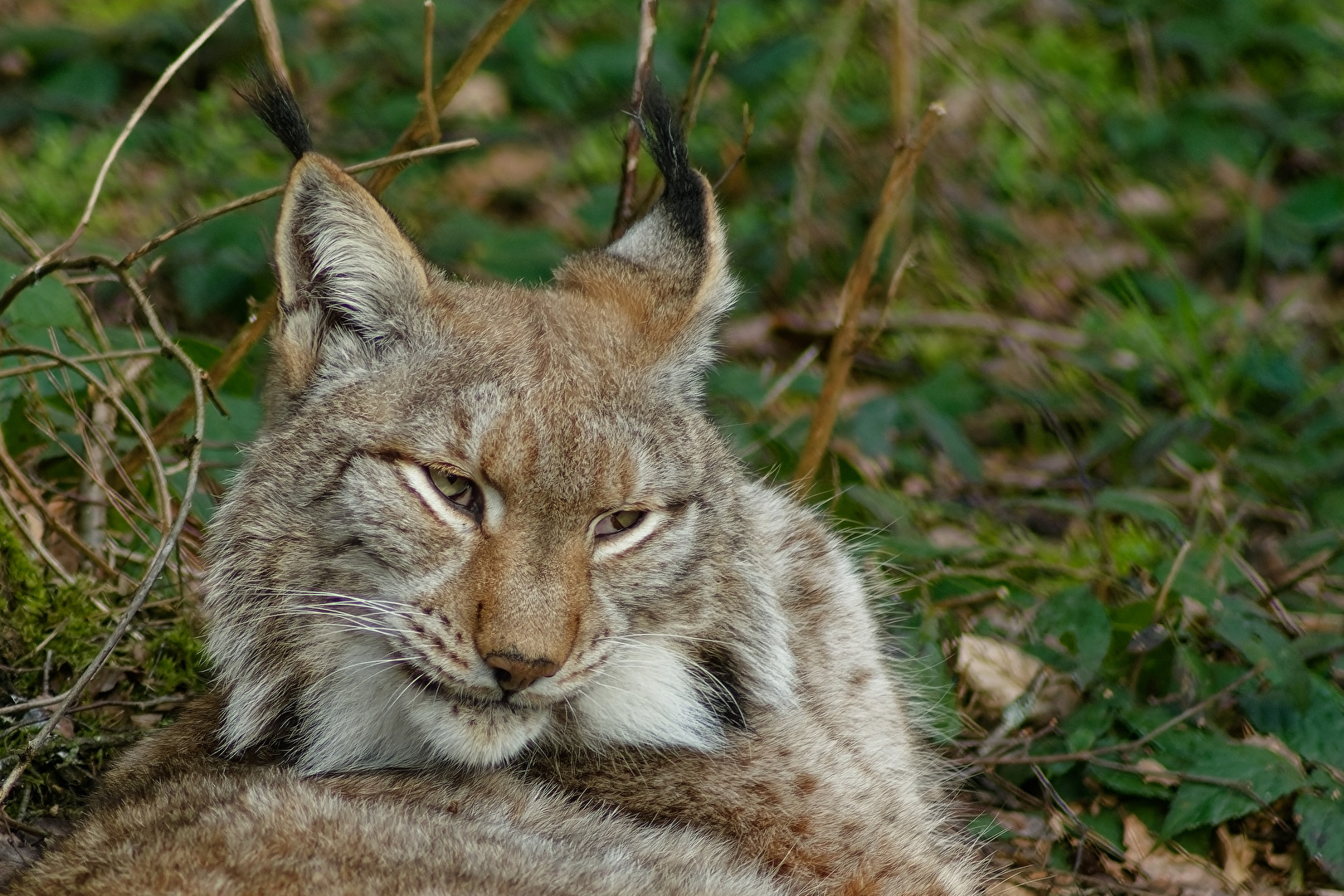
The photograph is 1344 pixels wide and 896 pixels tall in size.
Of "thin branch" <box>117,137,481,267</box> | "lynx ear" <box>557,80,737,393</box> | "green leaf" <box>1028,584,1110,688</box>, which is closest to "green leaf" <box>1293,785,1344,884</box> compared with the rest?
"green leaf" <box>1028,584,1110,688</box>

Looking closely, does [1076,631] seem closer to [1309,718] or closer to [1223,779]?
[1223,779]

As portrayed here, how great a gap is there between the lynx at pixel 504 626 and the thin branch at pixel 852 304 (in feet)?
4.36

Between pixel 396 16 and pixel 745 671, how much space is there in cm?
516

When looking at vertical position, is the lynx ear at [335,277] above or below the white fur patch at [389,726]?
above

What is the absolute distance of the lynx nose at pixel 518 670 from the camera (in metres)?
3.27

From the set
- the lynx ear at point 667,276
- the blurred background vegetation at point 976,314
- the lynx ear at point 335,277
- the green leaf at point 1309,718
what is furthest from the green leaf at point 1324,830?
the lynx ear at point 335,277

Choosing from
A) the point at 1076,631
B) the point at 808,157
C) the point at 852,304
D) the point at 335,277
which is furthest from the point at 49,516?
the point at 808,157

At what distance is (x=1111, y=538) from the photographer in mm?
6273

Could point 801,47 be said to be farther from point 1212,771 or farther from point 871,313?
point 1212,771

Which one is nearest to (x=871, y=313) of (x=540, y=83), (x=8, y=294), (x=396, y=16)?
(x=540, y=83)

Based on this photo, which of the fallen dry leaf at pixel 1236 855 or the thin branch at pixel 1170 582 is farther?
the thin branch at pixel 1170 582

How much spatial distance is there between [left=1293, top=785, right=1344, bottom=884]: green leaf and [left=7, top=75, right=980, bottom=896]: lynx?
1.05 meters

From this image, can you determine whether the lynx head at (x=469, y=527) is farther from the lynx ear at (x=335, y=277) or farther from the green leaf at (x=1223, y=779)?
the green leaf at (x=1223, y=779)

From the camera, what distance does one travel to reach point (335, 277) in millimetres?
3824
